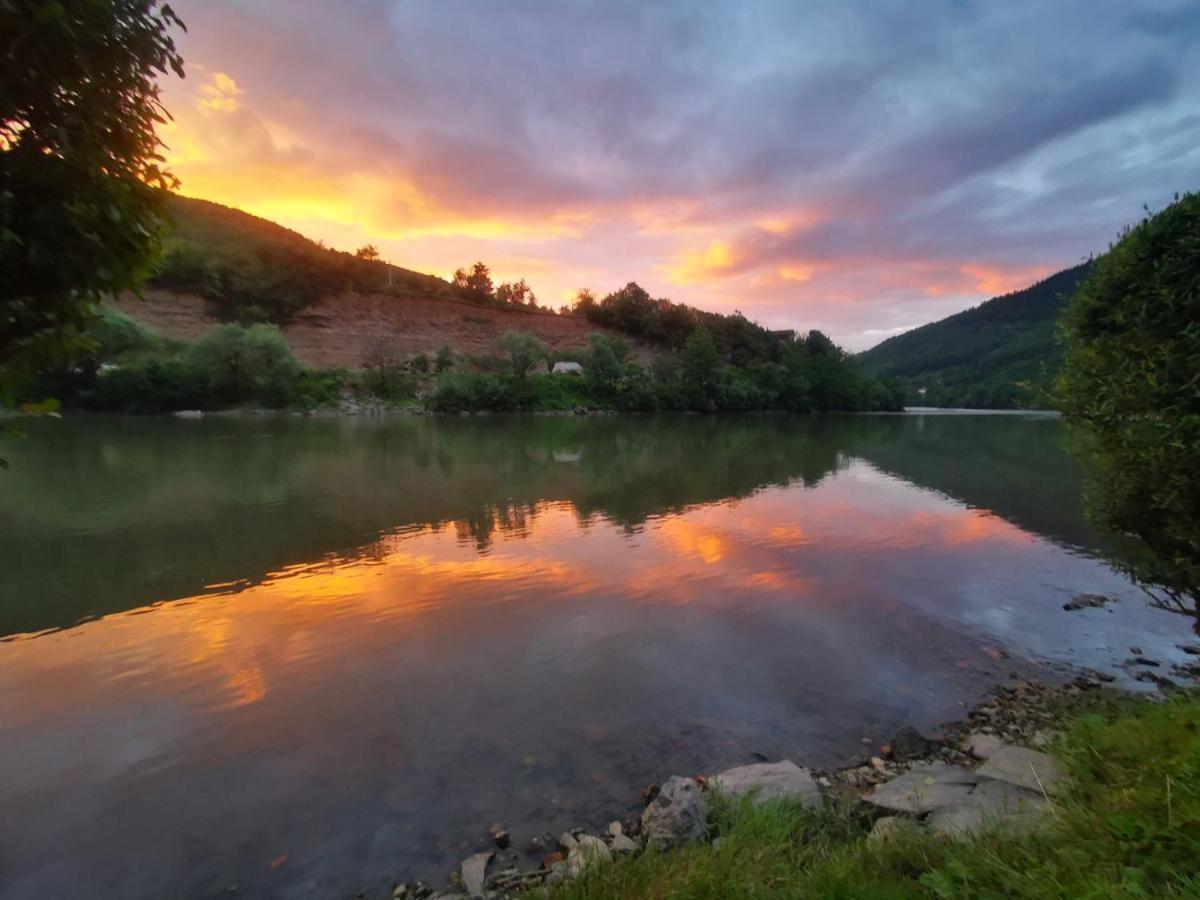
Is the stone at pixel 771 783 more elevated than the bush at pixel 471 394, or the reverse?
the bush at pixel 471 394

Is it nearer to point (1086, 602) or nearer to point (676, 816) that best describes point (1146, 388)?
point (1086, 602)

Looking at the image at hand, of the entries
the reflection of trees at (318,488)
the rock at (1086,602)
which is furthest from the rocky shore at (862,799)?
the reflection of trees at (318,488)

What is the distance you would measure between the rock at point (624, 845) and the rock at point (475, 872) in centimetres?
104

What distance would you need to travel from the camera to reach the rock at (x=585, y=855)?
A: 12.9 feet

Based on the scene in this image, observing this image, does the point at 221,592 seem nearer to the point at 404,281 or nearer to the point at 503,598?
the point at 503,598

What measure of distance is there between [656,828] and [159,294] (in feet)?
333

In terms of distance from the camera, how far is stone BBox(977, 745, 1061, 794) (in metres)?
4.75

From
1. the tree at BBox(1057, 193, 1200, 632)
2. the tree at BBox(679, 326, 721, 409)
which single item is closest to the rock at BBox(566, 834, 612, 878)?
the tree at BBox(1057, 193, 1200, 632)

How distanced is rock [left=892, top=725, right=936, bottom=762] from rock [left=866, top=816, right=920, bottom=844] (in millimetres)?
1717

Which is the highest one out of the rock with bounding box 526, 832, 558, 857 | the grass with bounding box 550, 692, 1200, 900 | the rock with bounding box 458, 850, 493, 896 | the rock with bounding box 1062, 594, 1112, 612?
the grass with bounding box 550, 692, 1200, 900

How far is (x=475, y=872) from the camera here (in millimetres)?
4484

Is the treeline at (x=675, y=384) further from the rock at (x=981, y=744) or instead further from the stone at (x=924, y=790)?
the stone at (x=924, y=790)

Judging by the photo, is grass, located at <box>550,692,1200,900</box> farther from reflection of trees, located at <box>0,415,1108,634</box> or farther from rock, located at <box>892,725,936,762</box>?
reflection of trees, located at <box>0,415,1108,634</box>

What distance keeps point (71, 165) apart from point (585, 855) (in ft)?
17.8
